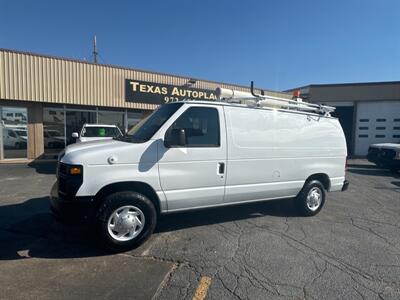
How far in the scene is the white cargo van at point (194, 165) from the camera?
3.81 m

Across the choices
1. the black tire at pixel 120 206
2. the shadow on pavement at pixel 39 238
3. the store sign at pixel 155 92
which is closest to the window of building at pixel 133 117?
the store sign at pixel 155 92

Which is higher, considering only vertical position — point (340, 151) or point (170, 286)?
point (340, 151)

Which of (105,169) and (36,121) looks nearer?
(105,169)

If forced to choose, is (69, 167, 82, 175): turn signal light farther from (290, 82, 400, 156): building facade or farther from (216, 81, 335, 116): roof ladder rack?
(290, 82, 400, 156): building facade

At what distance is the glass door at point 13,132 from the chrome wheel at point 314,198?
41.8ft

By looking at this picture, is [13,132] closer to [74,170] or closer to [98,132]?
[98,132]

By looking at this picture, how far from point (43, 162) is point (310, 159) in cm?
1221

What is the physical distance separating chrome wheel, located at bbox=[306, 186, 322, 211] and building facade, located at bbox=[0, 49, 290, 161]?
1160cm

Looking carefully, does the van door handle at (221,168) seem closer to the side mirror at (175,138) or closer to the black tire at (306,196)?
the side mirror at (175,138)

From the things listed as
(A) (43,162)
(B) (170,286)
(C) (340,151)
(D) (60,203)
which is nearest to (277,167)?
(C) (340,151)

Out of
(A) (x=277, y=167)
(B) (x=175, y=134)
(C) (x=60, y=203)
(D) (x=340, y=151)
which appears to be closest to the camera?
(C) (x=60, y=203)

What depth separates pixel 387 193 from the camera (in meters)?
8.39

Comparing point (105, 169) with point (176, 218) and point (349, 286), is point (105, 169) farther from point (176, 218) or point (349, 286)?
point (349, 286)

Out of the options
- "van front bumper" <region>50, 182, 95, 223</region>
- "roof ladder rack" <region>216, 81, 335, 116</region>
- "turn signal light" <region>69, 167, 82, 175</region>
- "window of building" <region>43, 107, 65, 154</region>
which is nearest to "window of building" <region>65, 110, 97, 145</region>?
"window of building" <region>43, 107, 65, 154</region>
